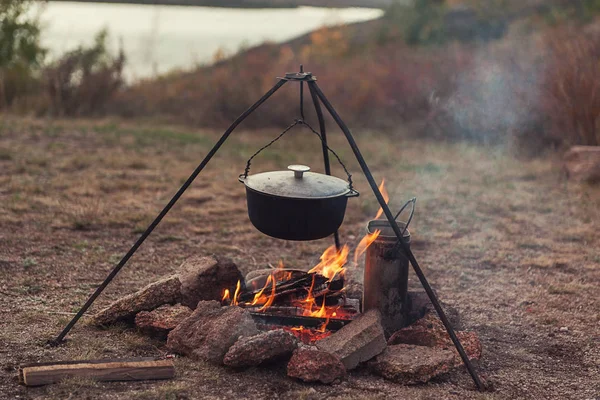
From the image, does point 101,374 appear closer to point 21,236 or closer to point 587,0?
point 21,236

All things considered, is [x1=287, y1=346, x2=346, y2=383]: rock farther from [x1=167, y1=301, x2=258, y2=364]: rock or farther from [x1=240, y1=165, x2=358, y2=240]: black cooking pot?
[x1=240, y1=165, x2=358, y2=240]: black cooking pot

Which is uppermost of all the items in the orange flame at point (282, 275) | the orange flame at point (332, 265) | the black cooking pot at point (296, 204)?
the black cooking pot at point (296, 204)

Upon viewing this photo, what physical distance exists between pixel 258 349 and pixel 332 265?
1177 mm

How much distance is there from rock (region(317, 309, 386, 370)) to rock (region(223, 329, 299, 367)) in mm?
240

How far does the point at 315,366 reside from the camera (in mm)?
3396

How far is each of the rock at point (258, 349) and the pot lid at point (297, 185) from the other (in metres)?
0.73

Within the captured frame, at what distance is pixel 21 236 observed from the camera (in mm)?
5629

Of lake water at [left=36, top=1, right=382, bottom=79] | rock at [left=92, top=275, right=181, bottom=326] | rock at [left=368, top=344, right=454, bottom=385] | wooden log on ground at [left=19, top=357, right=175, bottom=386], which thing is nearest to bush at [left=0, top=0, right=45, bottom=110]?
lake water at [left=36, top=1, right=382, bottom=79]

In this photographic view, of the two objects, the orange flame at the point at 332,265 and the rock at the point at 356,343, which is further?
the orange flame at the point at 332,265

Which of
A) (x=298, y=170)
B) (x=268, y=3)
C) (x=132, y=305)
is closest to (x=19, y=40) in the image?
(x=268, y=3)

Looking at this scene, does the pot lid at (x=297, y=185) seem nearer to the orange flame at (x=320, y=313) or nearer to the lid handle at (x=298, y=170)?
the lid handle at (x=298, y=170)

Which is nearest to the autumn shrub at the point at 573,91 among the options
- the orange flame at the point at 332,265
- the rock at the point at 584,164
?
the rock at the point at 584,164

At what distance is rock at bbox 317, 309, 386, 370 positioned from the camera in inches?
139

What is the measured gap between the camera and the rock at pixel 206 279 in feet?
13.9
